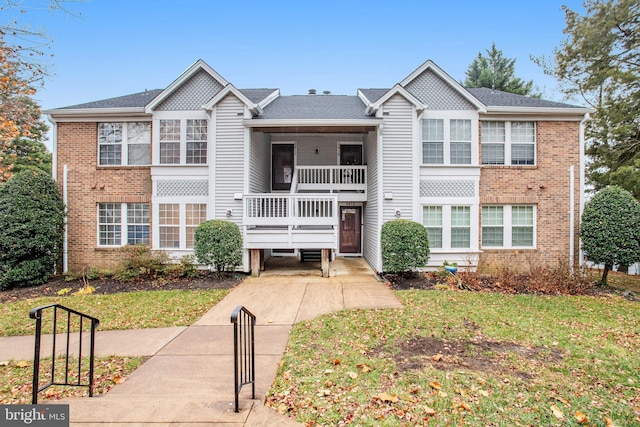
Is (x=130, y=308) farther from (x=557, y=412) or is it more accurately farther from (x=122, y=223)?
(x=557, y=412)

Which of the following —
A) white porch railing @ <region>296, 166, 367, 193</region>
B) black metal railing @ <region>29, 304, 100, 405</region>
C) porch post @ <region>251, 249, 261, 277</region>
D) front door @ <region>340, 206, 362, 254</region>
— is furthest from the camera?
front door @ <region>340, 206, 362, 254</region>

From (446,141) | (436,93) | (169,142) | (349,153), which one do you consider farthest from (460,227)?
(169,142)

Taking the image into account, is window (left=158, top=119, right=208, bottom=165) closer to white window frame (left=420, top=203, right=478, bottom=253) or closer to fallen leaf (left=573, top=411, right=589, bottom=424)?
white window frame (left=420, top=203, right=478, bottom=253)

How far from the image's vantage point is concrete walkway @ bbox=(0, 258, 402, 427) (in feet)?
10.7

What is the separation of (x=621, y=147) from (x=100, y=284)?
22392mm

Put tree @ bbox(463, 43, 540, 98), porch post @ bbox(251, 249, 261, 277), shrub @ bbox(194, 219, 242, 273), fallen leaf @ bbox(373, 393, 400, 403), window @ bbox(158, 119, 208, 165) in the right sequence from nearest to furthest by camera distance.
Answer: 1. fallen leaf @ bbox(373, 393, 400, 403)
2. shrub @ bbox(194, 219, 242, 273)
3. porch post @ bbox(251, 249, 261, 277)
4. window @ bbox(158, 119, 208, 165)
5. tree @ bbox(463, 43, 540, 98)

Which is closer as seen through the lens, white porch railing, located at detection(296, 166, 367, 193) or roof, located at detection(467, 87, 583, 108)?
roof, located at detection(467, 87, 583, 108)

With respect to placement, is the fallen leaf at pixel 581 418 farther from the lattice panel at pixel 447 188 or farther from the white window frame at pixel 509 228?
the white window frame at pixel 509 228

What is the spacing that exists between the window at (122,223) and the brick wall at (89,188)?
20cm

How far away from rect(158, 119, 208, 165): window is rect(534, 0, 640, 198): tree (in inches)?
654

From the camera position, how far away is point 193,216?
11.5m

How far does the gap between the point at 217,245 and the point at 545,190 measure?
1167 centimetres

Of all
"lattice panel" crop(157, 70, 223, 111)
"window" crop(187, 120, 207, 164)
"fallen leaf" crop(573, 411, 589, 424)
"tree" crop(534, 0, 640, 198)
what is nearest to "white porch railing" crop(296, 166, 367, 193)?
"window" crop(187, 120, 207, 164)

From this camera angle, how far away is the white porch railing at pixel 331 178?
12812 millimetres
